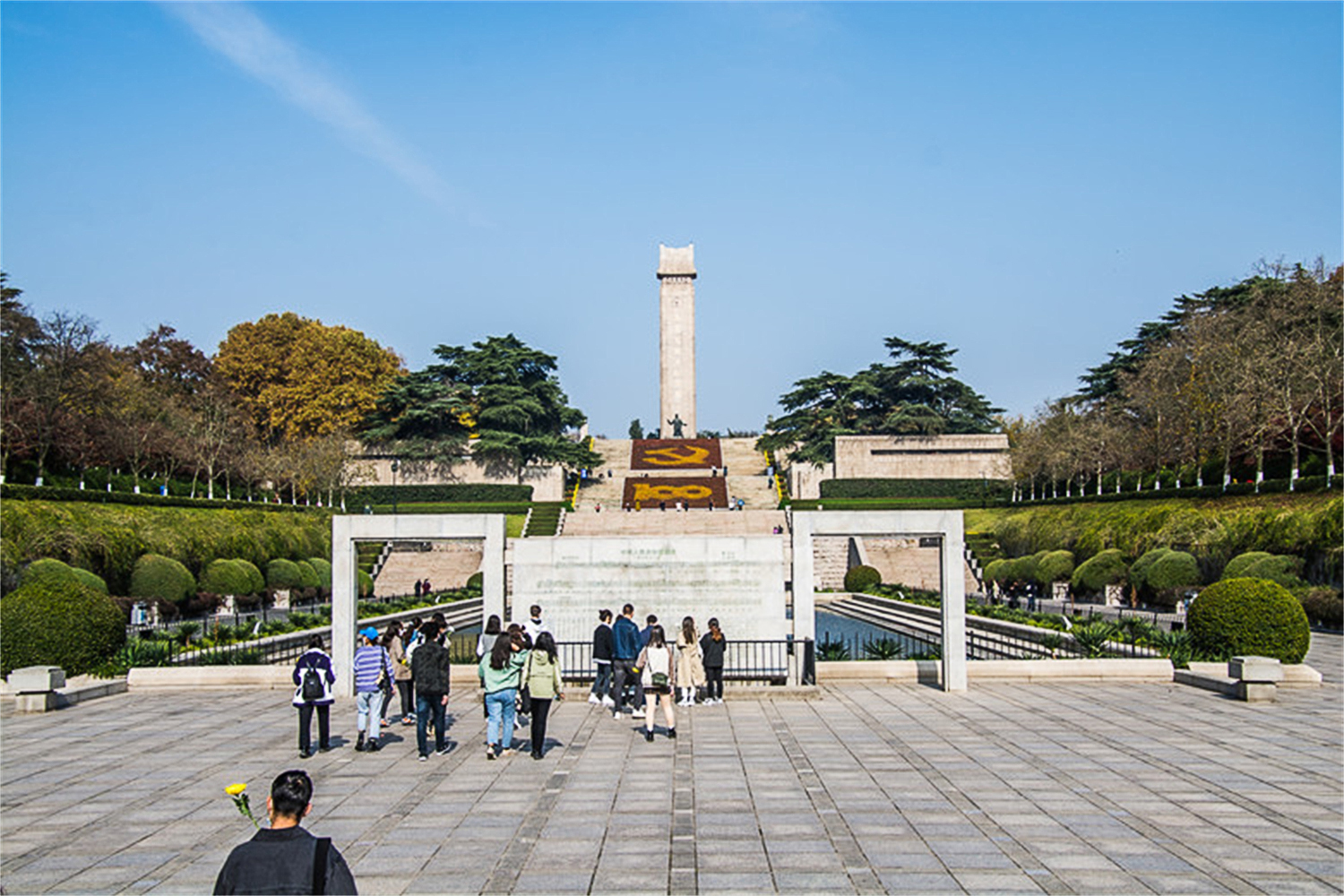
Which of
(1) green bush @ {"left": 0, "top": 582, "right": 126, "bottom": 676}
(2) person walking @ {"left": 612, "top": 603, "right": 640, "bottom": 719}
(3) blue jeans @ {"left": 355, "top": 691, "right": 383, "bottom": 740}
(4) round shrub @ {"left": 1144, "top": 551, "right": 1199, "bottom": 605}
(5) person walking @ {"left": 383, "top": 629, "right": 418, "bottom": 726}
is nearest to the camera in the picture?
(3) blue jeans @ {"left": 355, "top": 691, "right": 383, "bottom": 740}

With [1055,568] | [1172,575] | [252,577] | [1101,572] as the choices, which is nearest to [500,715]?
[252,577]

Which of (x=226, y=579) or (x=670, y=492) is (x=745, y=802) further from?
(x=670, y=492)

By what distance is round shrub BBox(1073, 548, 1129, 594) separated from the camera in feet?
128

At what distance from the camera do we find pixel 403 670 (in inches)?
589

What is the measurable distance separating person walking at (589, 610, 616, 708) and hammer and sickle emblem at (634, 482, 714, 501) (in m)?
44.0

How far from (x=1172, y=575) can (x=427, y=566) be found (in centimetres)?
3085

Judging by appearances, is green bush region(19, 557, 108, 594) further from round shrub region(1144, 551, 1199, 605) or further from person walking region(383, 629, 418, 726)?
round shrub region(1144, 551, 1199, 605)

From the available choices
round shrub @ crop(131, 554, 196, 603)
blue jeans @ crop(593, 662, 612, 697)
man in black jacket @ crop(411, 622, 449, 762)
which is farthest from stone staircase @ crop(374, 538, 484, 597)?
man in black jacket @ crop(411, 622, 449, 762)

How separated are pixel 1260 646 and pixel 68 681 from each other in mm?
20494

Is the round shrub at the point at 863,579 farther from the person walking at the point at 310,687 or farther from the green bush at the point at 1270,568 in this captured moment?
the person walking at the point at 310,687

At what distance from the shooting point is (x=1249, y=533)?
113ft

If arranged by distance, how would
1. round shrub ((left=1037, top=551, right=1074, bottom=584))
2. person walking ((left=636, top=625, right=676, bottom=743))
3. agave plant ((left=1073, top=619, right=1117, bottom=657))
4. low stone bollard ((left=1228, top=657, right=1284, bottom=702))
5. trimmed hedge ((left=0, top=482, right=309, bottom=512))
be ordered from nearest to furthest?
person walking ((left=636, top=625, right=676, bottom=743)) → low stone bollard ((left=1228, top=657, right=1284, bottom=702)) → agave plant ((left=1073, top=619, right=1117, bottom=657)) → trimmed hedge ((left=0, top=482, right=309, bottom=512)) → round shrub ((left=1037, top=551, right=1074, bottom=584))

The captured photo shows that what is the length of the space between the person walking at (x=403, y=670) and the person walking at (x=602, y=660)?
8.73ft

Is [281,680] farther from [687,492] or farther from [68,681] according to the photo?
[687,492]
